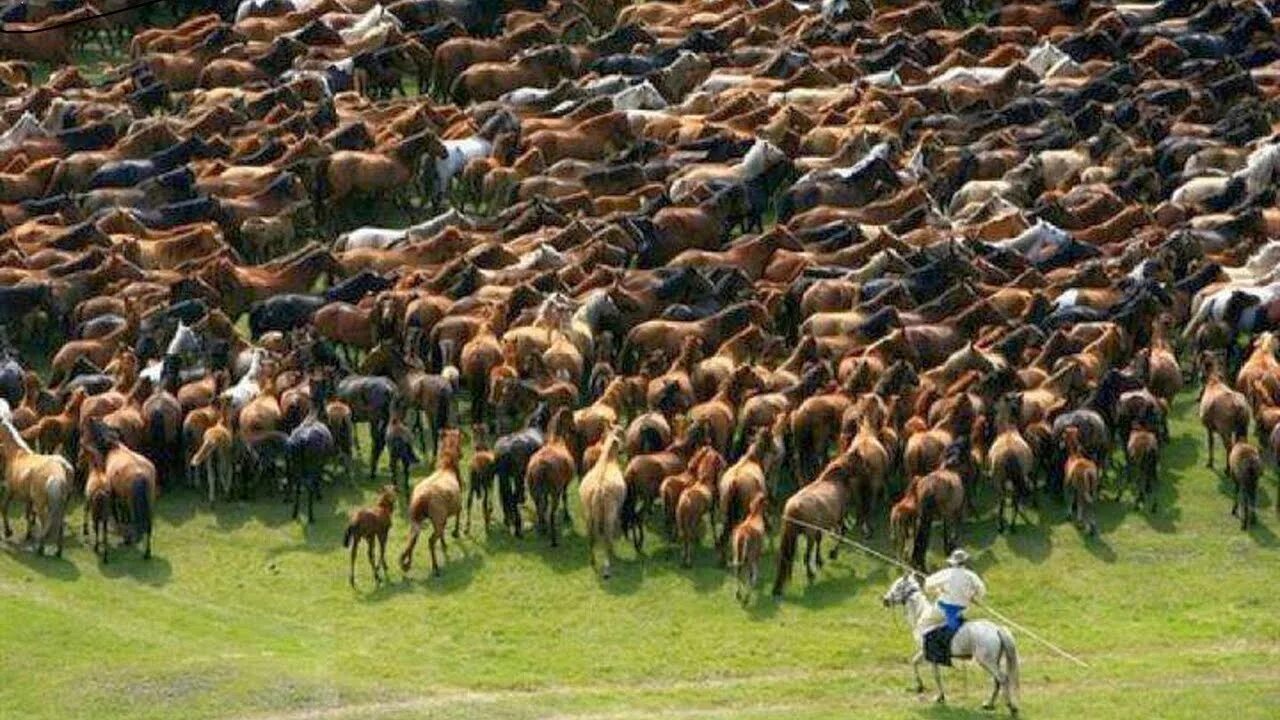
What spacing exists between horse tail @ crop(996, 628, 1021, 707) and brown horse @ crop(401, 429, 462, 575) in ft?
24.8

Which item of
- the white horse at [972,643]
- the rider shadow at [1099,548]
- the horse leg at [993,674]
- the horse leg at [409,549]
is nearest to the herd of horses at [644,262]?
the horse leg at [409,549]

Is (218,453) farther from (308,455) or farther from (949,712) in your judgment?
(949,712)

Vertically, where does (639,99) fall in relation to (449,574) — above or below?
below

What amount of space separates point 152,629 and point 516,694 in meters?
4.46

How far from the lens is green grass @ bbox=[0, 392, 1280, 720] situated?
37031 mm

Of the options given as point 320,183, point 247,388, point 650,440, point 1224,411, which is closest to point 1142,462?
point 1224,411

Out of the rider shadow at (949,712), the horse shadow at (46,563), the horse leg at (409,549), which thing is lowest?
the horse shadow at (46,563)

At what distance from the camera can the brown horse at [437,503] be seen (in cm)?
4066

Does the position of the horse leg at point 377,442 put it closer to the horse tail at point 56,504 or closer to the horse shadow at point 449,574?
the horse shadow at point 449,574

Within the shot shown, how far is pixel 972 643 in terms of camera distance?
1417 inches

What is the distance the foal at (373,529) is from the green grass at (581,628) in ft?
0.97

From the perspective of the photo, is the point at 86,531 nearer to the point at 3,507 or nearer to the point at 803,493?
the point at 3,507

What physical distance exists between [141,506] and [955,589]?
10425mm

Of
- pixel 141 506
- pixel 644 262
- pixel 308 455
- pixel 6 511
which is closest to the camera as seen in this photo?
pixel 141 506
